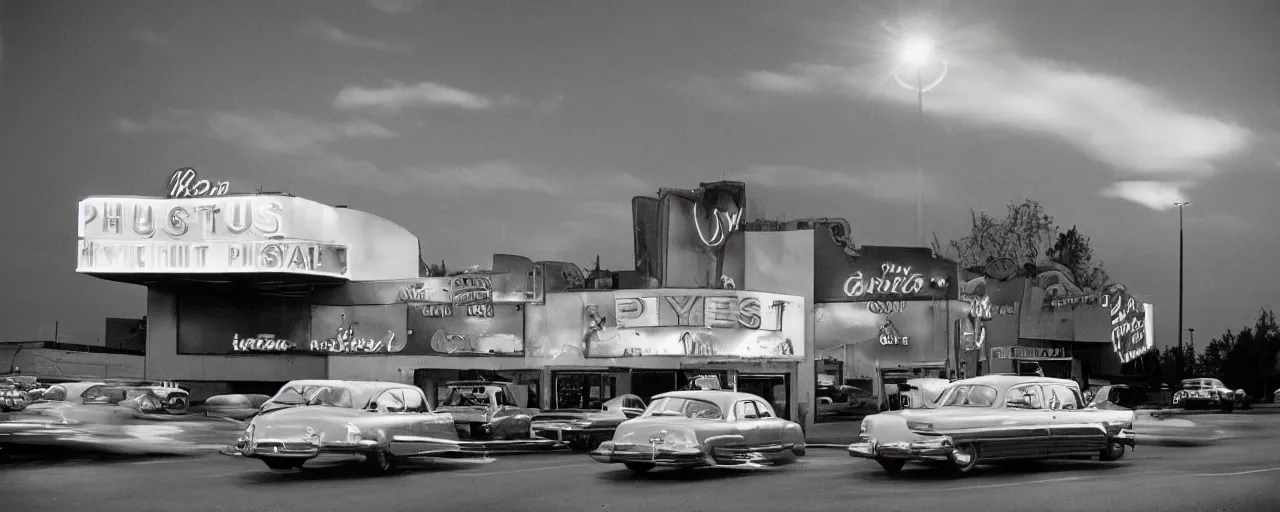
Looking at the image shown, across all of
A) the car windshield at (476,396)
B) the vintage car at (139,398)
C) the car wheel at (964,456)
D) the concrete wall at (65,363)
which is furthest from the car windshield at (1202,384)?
the concrete wall at (65,363)

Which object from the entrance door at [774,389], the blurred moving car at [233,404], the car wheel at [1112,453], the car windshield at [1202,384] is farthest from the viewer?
the car windshield at [1202,384]

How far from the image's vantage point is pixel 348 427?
1764cm

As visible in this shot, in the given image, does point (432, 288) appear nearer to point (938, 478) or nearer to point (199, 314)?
point (199, 314)

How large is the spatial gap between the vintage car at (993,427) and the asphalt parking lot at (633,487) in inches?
13.5

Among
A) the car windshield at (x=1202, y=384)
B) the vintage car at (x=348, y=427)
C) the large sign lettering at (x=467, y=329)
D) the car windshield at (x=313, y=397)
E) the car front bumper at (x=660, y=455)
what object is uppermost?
the large sign lettering at (x=467, y=329)

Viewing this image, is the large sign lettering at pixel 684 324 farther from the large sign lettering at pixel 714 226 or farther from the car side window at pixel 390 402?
the car side window at pixel 390 402

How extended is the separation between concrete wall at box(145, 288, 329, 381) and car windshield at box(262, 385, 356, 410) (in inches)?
986

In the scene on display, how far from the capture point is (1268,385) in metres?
72.6

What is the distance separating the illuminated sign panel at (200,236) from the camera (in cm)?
4100

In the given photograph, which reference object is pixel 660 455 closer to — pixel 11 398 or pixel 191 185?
pixel 11 398

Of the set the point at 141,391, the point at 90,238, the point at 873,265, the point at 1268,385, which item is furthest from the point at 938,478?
the point at 1268,385

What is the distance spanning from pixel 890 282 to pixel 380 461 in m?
26.1

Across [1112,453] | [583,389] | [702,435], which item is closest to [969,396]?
[1112,453]

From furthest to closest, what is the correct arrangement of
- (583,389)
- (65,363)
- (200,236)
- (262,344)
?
(65,363) < (262,344) < (200,236) < (583,389)
